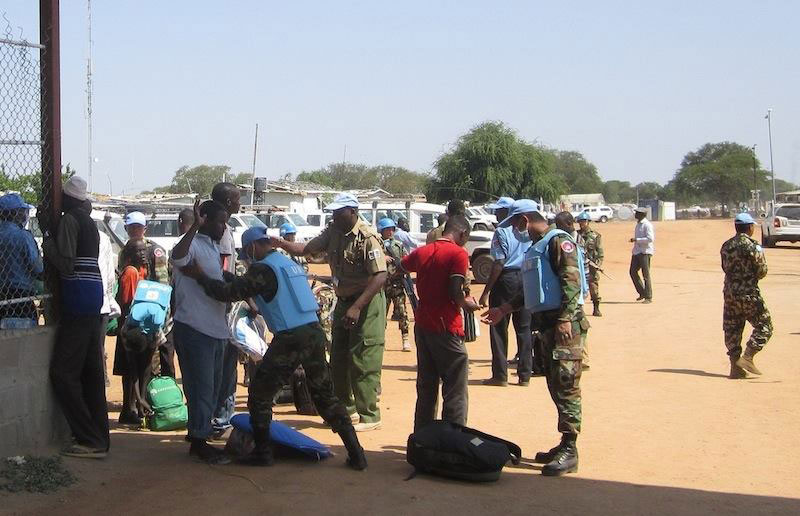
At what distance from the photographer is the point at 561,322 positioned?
678 cm

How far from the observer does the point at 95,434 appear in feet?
21.9

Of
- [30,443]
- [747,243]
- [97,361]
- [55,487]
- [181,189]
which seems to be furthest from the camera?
[181,189]

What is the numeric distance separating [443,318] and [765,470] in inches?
99.7

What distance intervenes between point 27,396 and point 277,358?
166 cm

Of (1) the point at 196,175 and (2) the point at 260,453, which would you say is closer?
(2) the point at 260,453

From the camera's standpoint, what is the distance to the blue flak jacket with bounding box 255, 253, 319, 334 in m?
6.42

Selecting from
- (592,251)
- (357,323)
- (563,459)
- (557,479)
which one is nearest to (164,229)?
(592,251)

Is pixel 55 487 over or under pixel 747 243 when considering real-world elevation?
under

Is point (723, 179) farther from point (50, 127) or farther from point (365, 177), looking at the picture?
point (50, 127)

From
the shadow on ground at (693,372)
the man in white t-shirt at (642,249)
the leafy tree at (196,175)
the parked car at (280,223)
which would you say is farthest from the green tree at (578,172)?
the shadow on ground at (693,372)

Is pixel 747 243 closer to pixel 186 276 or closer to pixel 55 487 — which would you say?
pixel 186 276

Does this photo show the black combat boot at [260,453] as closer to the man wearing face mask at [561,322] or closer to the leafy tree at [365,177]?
the man wearing face mask at [561,322]

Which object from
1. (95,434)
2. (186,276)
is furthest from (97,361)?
(186,276)

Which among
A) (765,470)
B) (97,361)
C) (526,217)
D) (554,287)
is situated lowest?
(765,470)
